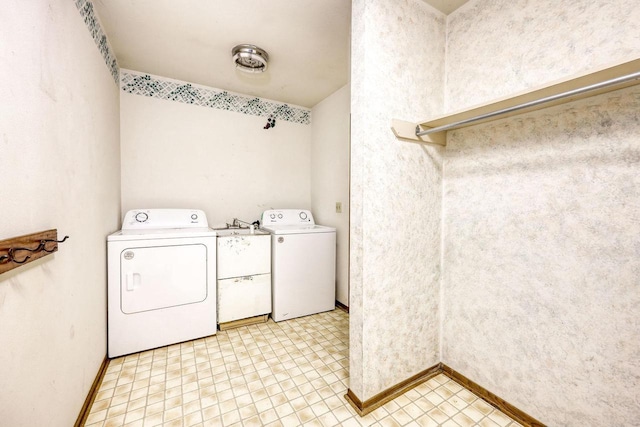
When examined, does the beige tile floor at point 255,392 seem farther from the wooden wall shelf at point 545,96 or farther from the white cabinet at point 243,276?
the wooden wall shelf at point 545,96

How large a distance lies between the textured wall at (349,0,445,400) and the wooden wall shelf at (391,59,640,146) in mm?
81

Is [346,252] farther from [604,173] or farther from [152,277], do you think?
[604,173]

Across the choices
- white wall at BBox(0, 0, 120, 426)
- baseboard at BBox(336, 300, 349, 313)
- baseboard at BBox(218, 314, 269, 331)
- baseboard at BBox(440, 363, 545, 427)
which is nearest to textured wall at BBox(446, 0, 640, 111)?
baseboard at BBox(440, 363, 545, 427)

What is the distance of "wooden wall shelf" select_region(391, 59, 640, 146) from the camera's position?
2.77ft

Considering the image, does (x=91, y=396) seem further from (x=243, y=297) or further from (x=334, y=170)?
(x=334, y=170)

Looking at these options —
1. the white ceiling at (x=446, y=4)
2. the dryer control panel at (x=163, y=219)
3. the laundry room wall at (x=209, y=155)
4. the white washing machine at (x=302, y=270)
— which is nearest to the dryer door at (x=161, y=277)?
the dryer control panel at (x=163, y=219)

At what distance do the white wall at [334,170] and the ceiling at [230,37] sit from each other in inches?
11.7

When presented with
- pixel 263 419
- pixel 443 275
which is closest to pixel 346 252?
pixel 443 275

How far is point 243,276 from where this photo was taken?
7.66ft

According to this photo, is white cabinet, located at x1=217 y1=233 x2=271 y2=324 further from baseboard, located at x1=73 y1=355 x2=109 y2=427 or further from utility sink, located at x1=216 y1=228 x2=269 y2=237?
baseboard, located at x1=73 y1=355 x2=109 y2=427

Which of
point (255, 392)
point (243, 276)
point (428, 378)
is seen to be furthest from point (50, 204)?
point (428, 378)

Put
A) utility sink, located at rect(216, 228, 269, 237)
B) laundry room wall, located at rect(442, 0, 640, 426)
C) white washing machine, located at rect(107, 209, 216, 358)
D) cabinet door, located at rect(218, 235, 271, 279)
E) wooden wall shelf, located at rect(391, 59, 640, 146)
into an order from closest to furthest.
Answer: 1. wooden wall shelf, located at rect(391, 59, 640, 146)
2. laundry room wall, located at rect(442, 0, 640, 426)
3. white washing machine, located at rect(107, 209, 216, 358)
4. cabinet door, located at rect(218, 235, 271, 279)
5. utility sink, located at rect(216, 228, 269, 237)

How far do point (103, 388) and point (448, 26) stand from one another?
9.64 feet

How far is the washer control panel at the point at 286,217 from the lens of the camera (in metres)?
2.83
